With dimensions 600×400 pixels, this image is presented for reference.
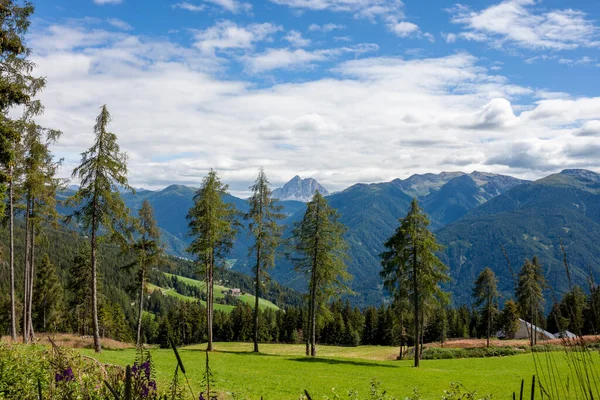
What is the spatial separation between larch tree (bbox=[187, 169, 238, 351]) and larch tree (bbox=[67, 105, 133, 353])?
806 centimetres

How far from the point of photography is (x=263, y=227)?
35156mm

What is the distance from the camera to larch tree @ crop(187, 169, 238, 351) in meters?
32.2

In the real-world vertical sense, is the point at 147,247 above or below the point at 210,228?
below

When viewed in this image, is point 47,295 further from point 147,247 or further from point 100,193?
point 100,193

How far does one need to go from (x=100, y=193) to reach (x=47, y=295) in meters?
43.9

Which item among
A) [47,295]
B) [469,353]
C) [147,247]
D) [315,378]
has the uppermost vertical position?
[147,247]

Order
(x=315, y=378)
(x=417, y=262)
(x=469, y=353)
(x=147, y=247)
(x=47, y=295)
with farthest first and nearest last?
(x=47, y=295) < (x=469, y=353) < (x=147, y=247) < (x=417, y=262) < (x=315, y=378)

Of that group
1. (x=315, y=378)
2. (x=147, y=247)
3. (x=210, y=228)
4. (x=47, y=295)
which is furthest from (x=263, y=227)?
(x=47, y=295)

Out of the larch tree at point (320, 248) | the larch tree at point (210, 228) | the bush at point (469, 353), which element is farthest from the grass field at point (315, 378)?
the bush at point (469, 353)

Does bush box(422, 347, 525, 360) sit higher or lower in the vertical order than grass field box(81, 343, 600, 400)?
lower

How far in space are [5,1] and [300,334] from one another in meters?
86.3

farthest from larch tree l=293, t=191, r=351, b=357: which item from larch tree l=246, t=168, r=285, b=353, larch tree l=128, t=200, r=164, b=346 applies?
larch tree l=128, t=200, r=164, b=346

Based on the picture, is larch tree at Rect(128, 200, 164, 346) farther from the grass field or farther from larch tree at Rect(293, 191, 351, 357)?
larch tree at Rect(293, 191, 351, 357)

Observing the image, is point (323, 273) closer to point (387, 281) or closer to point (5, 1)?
point (387, 281)
